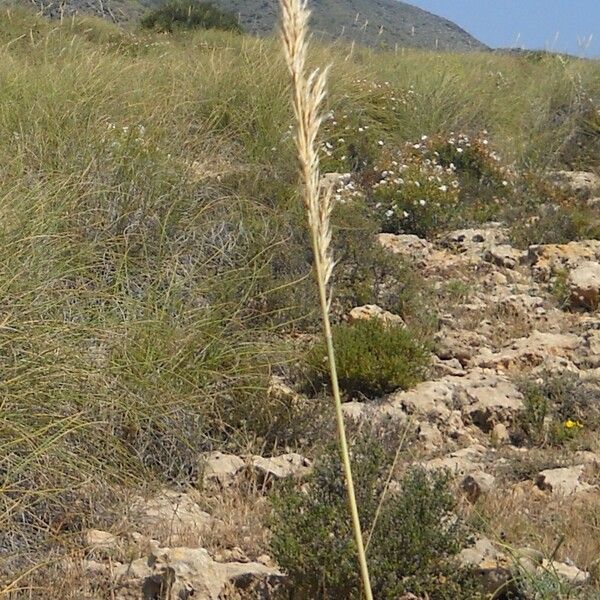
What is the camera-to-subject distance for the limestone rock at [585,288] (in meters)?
5.84

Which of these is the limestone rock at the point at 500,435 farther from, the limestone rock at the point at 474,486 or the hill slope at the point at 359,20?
the hill slope at the point at 359,20

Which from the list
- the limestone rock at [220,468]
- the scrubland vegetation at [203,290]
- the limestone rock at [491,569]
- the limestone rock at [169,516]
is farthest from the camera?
the limestone rock at [220,468]

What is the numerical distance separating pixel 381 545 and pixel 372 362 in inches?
72.3

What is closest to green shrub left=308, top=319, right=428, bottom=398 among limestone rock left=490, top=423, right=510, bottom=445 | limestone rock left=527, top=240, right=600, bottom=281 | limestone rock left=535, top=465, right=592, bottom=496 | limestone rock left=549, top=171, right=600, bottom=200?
limestone rock left=490, top=423, right=510, bottom=445

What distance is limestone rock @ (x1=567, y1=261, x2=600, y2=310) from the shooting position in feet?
19.1

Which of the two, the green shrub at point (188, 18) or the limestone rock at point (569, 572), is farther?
the green shrub at point (188, 18)

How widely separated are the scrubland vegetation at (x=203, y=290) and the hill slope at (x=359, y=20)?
2.68 meters

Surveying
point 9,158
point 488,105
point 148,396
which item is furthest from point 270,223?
point 488,105

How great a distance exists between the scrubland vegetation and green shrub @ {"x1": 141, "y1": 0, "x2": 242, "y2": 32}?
914cm

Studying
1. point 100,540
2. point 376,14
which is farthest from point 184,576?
point 376,14

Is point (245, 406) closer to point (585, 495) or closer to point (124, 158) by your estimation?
point (585, 495)

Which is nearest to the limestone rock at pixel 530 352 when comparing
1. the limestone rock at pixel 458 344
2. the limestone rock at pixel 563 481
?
the limestone rock at pixel 458 344

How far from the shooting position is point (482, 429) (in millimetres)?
4246

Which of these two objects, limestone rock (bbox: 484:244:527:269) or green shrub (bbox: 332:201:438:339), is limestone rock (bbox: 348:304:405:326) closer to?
green shrub (bbox: 332:201:438:339)
